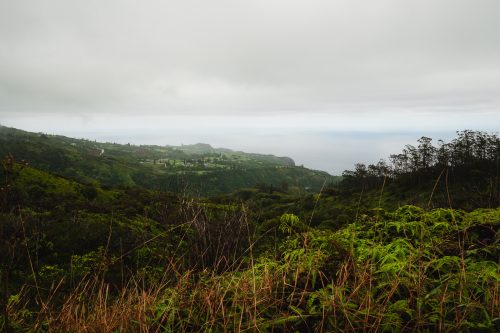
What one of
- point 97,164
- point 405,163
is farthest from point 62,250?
point 97,164

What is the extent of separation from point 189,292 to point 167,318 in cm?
40

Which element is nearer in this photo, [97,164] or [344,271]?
[344,271]

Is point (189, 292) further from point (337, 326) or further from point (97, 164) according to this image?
point (97, 164)

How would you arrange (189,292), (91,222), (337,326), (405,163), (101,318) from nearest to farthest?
(337,326), (101,318), (189,292), (91,222), (405,163)

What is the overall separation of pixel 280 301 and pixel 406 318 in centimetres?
94

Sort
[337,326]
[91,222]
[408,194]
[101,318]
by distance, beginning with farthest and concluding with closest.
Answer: [408,194]
[91,222]
[101,318]
[337,326]

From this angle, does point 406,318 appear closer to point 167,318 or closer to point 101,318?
point 167,318

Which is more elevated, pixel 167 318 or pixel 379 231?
pixel 379 231

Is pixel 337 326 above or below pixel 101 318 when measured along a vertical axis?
above

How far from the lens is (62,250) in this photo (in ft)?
49.6

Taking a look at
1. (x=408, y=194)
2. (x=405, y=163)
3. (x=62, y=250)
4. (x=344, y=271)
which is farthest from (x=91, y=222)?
(x=405, y=163)

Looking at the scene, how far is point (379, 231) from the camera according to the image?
140 inches

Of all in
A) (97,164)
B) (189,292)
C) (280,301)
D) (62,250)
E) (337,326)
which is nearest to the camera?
(337,326)

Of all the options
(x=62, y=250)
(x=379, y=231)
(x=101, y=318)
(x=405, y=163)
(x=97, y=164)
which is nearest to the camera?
(x=101, y=318)
